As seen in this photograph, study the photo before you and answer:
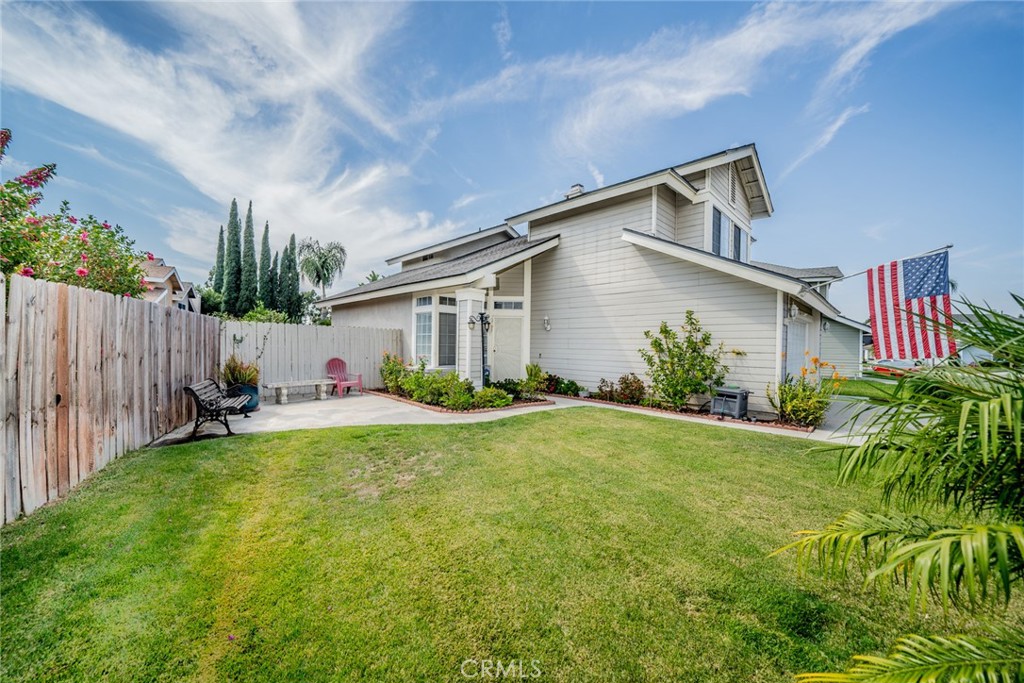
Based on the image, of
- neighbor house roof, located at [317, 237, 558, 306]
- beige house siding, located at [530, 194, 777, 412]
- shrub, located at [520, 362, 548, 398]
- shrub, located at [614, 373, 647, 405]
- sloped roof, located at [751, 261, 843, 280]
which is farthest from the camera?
sloped roof, located at [751, 261, 843, 280]

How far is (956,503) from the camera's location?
129cm

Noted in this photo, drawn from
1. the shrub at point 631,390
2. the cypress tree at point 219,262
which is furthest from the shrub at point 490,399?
the cypress tree at point 219,262

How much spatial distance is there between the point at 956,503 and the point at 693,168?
11.1m

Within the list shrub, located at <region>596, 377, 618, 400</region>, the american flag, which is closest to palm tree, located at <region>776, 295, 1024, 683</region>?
the american flag

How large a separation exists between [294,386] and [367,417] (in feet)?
12.3

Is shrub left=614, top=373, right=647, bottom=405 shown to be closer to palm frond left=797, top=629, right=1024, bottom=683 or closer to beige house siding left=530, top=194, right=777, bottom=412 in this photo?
beige house siding left=530, top=194, right=777, bottom=412

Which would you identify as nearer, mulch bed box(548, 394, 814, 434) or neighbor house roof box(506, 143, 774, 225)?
mulch bed box(548, 394, 814, 434)

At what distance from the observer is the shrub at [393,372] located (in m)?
11.0

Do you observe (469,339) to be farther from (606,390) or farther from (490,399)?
(606,390)

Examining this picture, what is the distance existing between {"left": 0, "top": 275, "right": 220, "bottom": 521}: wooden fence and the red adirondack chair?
16.4 feet

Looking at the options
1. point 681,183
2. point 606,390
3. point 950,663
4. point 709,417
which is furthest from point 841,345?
point 950,663

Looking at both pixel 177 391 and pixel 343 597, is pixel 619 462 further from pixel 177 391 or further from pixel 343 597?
pixel 177 391

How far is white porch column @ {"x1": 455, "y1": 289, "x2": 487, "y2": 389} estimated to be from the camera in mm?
9969

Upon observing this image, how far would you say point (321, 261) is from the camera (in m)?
38.7
